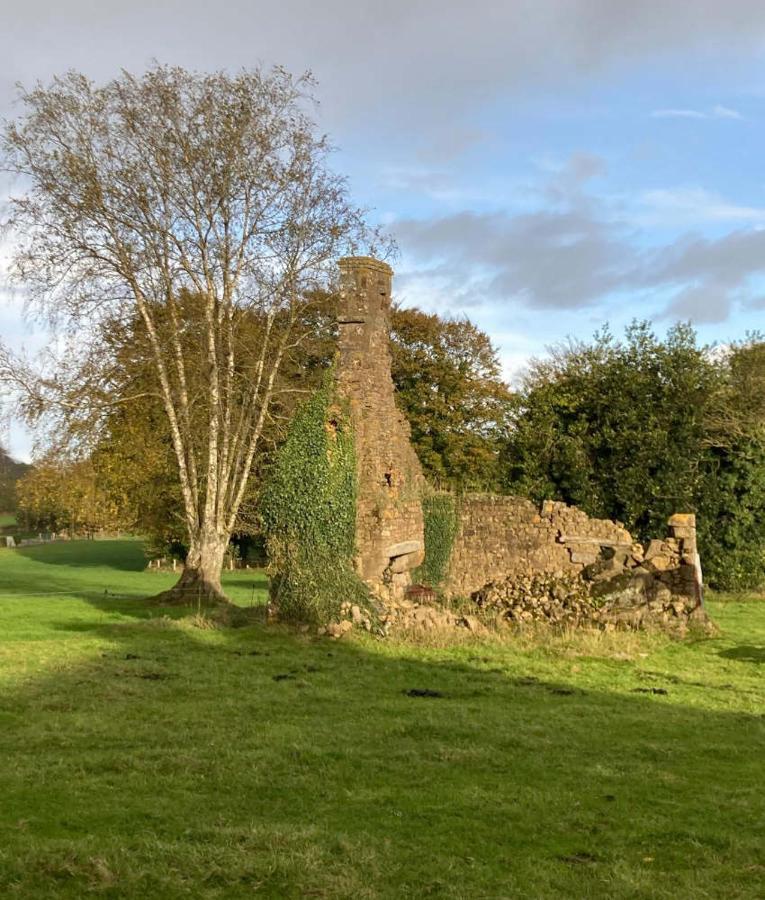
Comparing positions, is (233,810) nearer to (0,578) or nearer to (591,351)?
(591,351)

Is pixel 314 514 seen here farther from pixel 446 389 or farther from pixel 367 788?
pixel 446 389

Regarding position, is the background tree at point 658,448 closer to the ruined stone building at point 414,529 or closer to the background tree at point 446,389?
the ruined stone building at point 414,529

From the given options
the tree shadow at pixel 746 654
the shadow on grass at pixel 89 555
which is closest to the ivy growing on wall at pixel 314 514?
the tree shadow at pixel 746 654

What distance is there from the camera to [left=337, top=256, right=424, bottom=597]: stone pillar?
58.6ft

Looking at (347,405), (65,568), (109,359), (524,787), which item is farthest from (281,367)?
(65,568)

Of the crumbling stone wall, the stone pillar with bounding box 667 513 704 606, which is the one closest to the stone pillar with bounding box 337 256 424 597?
the crumbling stone wall

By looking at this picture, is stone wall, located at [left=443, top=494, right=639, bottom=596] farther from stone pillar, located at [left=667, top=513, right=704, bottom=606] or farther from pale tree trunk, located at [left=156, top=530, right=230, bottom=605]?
pale tree trunk, located at [left=156, top=530, right=230, bottom=605]

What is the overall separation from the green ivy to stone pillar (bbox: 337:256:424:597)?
1.88 m

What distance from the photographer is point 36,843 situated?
18.9ft

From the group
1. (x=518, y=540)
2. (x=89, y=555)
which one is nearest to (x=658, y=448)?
(x=518, y=540)

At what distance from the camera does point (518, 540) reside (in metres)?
21.2

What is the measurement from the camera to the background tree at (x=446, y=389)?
123 feet

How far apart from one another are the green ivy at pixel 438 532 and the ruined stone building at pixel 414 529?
7.9 inches

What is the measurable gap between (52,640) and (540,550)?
10682mm
